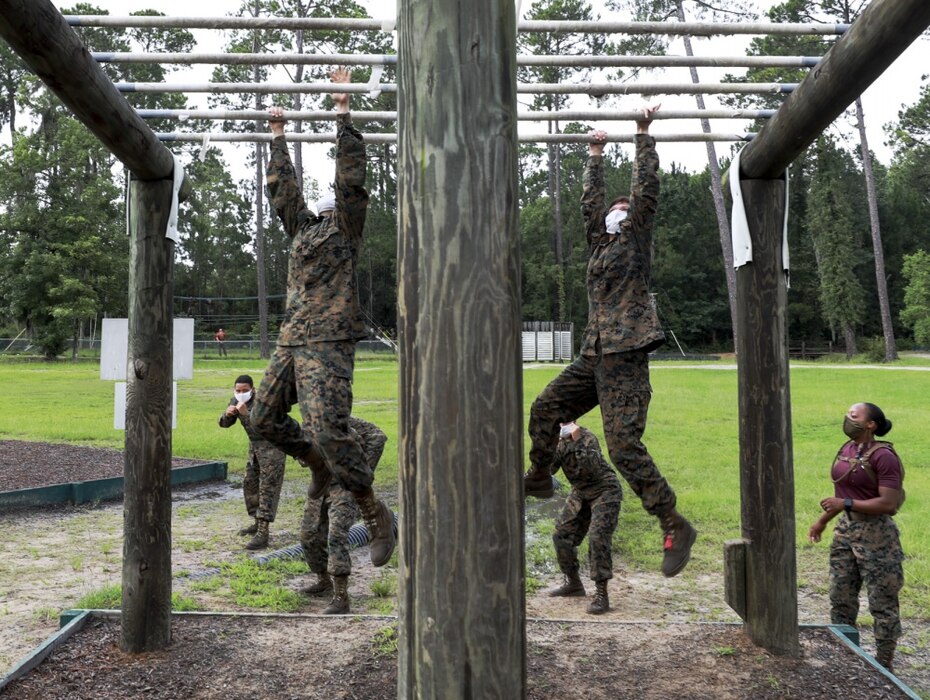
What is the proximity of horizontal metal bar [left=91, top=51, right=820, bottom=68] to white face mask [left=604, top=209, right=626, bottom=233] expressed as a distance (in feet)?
2.49

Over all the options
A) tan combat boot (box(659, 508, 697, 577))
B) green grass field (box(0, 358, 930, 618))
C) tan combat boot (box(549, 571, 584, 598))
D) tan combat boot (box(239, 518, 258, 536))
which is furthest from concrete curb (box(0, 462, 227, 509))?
tan combat boot (box(659, 508, 697, 577))

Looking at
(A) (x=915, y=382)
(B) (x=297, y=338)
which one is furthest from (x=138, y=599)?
(A) (x=915, y=382)

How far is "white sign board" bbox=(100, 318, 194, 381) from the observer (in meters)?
6.01

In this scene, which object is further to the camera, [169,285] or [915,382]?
[915,382]

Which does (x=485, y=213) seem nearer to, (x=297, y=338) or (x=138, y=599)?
(x=297, y=338)

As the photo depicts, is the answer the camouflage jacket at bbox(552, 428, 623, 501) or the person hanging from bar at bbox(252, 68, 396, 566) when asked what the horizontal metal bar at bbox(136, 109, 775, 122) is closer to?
the person hanging from bar at bbox(252, 68, 396, 566)

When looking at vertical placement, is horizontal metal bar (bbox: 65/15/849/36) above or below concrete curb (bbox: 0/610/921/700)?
above

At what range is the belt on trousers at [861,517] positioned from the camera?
14.5 feet

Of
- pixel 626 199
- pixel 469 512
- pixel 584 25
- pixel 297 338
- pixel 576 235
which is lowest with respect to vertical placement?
pixel 469 512

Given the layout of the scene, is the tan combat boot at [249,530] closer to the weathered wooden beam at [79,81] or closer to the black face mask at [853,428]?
the weathered wooden beam at [79,81]

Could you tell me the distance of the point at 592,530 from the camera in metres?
5.56

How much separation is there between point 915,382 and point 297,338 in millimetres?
Result: 22192

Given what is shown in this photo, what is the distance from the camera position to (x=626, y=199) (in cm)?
447

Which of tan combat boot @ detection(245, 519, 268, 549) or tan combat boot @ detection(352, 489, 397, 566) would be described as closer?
tan combat boot @ detection(352, 489, 397, 566)
